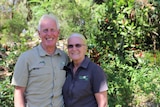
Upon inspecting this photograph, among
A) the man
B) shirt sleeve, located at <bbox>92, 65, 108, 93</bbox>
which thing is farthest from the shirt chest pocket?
shirt sleeve, located at <bbox>92, 65, 108, 93</bbox>

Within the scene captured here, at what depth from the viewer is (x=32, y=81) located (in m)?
2.16

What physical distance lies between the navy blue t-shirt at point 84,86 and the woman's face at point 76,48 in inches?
2.2

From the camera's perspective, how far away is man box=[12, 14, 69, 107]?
6.97 ft

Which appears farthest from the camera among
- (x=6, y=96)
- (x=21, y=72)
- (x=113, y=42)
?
(x=113, y=42)

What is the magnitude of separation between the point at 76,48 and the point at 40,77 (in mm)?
339

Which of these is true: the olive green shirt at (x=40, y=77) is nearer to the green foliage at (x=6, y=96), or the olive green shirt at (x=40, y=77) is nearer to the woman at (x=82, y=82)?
the woman at (x=82, y=82)

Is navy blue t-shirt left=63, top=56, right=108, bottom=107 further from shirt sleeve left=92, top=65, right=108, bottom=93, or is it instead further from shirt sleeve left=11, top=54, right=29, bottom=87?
shirt sleeve left=11, top=54, right=29, bottom=87

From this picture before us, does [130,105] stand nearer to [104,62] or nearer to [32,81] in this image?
[104,62]

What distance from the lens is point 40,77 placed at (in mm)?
2160

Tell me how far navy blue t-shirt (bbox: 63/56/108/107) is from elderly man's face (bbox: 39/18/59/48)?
29cm

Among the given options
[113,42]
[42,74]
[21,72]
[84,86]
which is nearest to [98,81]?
[84,86]

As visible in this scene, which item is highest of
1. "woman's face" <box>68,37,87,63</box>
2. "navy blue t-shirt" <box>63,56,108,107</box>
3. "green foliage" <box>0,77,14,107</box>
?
"woman's face" <box>68,37,87,63</box>

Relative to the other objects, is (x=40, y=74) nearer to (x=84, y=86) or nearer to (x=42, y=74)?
(x=42, y=74)

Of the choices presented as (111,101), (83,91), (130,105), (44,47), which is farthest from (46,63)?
(130,105)
